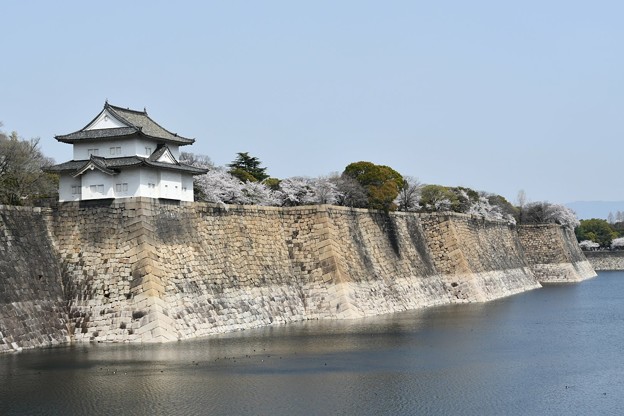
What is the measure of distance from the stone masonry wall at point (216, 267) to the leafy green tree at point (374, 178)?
3.88 meters

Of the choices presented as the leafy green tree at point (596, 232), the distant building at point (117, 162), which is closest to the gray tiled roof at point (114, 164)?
the distant building at point (117, 162)

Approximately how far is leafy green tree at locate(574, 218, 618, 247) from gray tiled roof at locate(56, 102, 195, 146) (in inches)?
3237

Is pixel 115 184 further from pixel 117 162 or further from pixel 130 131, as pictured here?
pixel 130 131

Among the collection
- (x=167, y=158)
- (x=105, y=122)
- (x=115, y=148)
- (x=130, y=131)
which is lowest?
(x=167, y=158)

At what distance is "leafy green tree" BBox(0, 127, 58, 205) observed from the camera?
102 ft

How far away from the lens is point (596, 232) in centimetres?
10444

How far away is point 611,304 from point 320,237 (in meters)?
16.8

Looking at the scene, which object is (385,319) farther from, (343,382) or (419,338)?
(343,382)

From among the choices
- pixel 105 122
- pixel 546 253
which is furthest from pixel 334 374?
pixel 546 253

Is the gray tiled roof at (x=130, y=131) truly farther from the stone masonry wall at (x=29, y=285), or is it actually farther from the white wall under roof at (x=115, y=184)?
the stone masonry wall at (x=29, y=285)

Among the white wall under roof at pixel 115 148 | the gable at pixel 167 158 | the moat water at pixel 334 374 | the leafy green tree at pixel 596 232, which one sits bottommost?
the moat water at pixel 334 374

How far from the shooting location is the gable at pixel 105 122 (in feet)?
91.1

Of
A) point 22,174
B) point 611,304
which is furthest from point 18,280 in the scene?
point 611,304

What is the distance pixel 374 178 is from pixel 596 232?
6045 cm
